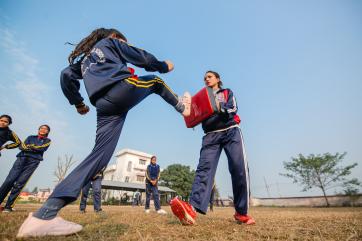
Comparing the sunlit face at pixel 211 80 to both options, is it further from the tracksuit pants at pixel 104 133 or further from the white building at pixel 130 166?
the white building at pixel 130 166

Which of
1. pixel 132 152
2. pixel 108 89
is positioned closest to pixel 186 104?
pixel 108 89

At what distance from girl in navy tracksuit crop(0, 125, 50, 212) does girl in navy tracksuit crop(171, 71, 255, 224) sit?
5.60m

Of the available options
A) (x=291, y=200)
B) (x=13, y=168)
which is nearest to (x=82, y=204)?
(x=13, y=168)

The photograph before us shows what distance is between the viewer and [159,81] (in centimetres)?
258

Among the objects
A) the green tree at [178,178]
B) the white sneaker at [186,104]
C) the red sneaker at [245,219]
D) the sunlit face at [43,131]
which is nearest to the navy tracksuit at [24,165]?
the sunlit face at [43,131]

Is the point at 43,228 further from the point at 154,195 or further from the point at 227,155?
the point at 154,195

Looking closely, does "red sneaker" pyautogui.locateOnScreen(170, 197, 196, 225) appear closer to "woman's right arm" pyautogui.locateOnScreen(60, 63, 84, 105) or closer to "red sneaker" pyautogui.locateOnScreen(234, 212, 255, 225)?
"red sneaker" pyautogui.locateOnScreen(234, 212, 255, 225)

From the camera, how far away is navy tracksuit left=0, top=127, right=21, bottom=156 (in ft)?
20.4

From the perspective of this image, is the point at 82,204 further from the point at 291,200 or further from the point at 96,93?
the point at 291,200

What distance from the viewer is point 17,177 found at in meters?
6.12

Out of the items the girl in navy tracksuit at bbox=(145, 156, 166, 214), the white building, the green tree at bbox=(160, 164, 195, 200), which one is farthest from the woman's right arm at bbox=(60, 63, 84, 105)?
the white building

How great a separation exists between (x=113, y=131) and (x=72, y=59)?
3.52ft

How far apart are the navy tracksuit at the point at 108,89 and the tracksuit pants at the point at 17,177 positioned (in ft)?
16.9

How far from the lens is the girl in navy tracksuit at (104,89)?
2.00 metres
